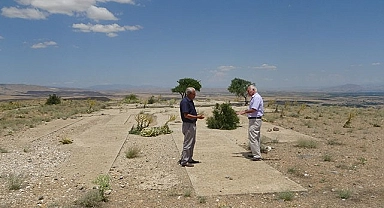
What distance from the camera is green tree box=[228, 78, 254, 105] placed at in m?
53.5

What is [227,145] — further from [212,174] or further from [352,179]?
[352,179]

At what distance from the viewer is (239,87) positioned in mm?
53969

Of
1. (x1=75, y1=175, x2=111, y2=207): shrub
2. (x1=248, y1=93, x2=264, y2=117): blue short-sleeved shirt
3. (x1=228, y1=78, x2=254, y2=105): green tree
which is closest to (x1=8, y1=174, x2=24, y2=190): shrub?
(x1=75, y1=175, x2=111, y2=207): shrub

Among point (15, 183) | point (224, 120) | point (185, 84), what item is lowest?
point (15, 183)

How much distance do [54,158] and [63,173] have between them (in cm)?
224

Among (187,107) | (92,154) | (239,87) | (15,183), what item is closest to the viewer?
(15,183)

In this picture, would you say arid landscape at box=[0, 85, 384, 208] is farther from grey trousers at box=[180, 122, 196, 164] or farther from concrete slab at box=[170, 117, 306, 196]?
grey trousers at box=[180, 122, 196, 164]

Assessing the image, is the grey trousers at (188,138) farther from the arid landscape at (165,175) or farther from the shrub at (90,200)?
the shrub at (90,200)

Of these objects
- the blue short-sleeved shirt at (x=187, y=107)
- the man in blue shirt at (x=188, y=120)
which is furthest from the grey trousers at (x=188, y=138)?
the blue short-sleeved shirt at (x=187, y=107)

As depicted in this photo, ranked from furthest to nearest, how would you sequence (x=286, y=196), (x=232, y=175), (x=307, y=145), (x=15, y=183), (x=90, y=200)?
(x=307, y=145), (x=232, y=175), (x=15, y=183), (x=286, y=196), (x=90, y=200)

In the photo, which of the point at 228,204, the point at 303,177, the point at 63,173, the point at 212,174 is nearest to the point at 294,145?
the point at 303,177

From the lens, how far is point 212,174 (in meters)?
8.18

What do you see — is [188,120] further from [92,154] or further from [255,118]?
[92,154]

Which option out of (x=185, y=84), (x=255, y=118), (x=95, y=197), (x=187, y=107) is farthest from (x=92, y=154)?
(x=185, y=84)
